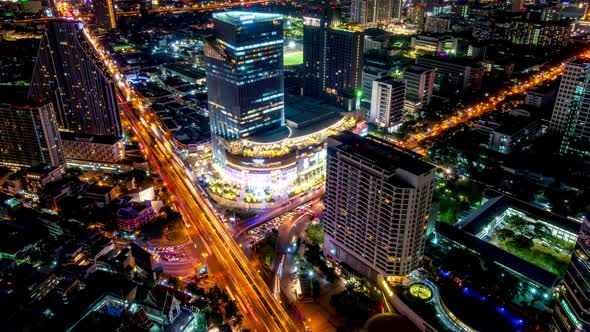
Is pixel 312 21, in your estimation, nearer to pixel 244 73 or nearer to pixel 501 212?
pixel 244 73

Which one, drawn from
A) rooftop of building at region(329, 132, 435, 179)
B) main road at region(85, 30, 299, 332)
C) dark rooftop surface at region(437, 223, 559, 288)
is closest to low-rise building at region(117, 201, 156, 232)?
main road at region(85, 30, 299, 332)

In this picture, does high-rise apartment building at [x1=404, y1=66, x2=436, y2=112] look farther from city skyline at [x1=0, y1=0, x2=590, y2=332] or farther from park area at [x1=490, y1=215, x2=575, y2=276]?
park area at [x1=490, y1=215, x2=575, y2=276]

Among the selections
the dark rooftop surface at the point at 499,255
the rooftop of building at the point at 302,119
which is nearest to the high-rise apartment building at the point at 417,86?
the rooftop of building at the point at 302,119

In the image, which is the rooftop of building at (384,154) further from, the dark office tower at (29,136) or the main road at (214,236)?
the dark office tower at (29,136)

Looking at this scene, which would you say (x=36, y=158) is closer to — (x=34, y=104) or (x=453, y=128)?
(x=34, y=104)

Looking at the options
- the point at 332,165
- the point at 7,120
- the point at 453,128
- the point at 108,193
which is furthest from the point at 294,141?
the point at 7,120

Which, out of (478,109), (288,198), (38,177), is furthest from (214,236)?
(478,109)
